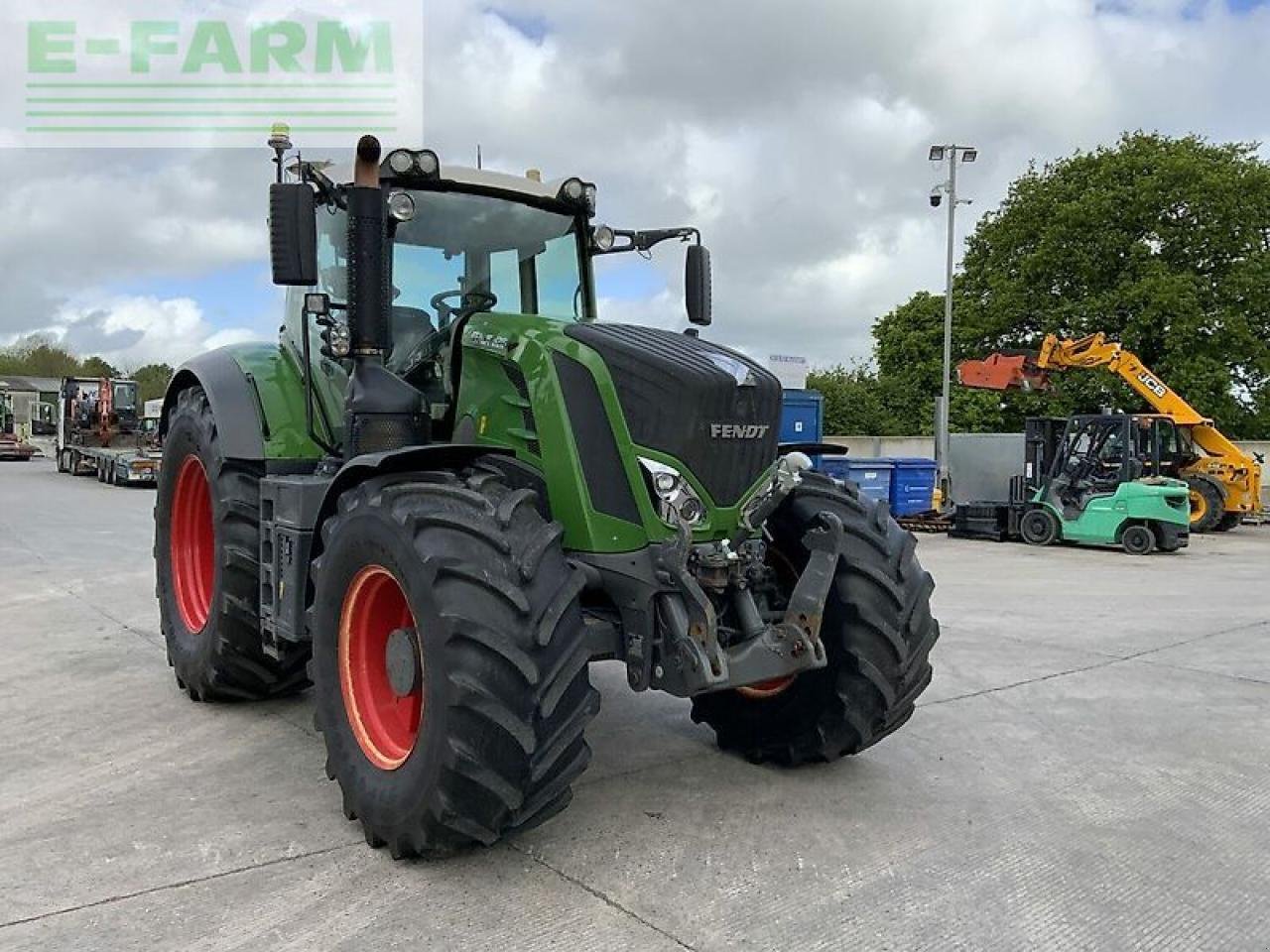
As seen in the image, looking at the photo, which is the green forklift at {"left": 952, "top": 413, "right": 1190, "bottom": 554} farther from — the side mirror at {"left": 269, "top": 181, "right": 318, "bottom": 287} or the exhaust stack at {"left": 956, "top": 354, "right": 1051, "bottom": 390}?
the side mirror at {"left": 269, "top": 181, "right": 318, "bottom": 287}

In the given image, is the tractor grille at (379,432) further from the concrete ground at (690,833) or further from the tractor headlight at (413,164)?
the concrete ground at (690,833)

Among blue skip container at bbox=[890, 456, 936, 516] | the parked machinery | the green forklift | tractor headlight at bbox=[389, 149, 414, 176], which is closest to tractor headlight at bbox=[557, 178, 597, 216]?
tractor headlight at bbox=[389, 149, 414, 176]

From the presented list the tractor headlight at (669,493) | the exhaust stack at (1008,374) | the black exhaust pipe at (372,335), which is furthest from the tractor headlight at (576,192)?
the exhaust stack at (1008,374)

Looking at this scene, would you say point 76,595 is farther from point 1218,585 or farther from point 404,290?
point 1218,585

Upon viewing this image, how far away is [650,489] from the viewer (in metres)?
3.77

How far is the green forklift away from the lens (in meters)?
15.1

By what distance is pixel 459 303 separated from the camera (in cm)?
480

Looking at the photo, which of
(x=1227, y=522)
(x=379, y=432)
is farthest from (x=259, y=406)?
(x=1227, y=522)

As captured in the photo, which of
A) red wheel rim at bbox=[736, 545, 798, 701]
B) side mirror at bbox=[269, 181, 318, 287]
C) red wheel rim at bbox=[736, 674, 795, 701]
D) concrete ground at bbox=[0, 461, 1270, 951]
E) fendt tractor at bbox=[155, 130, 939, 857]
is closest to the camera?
concrete ground at bbox=[0, 461, 1270, 951]

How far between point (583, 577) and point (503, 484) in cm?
53

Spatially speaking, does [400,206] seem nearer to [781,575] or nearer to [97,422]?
[781,575]

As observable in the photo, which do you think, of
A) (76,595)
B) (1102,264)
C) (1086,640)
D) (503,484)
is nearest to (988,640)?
(1086,640)

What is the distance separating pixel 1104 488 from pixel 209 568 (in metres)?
13.5

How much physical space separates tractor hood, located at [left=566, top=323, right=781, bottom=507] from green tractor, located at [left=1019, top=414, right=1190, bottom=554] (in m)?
12.9
